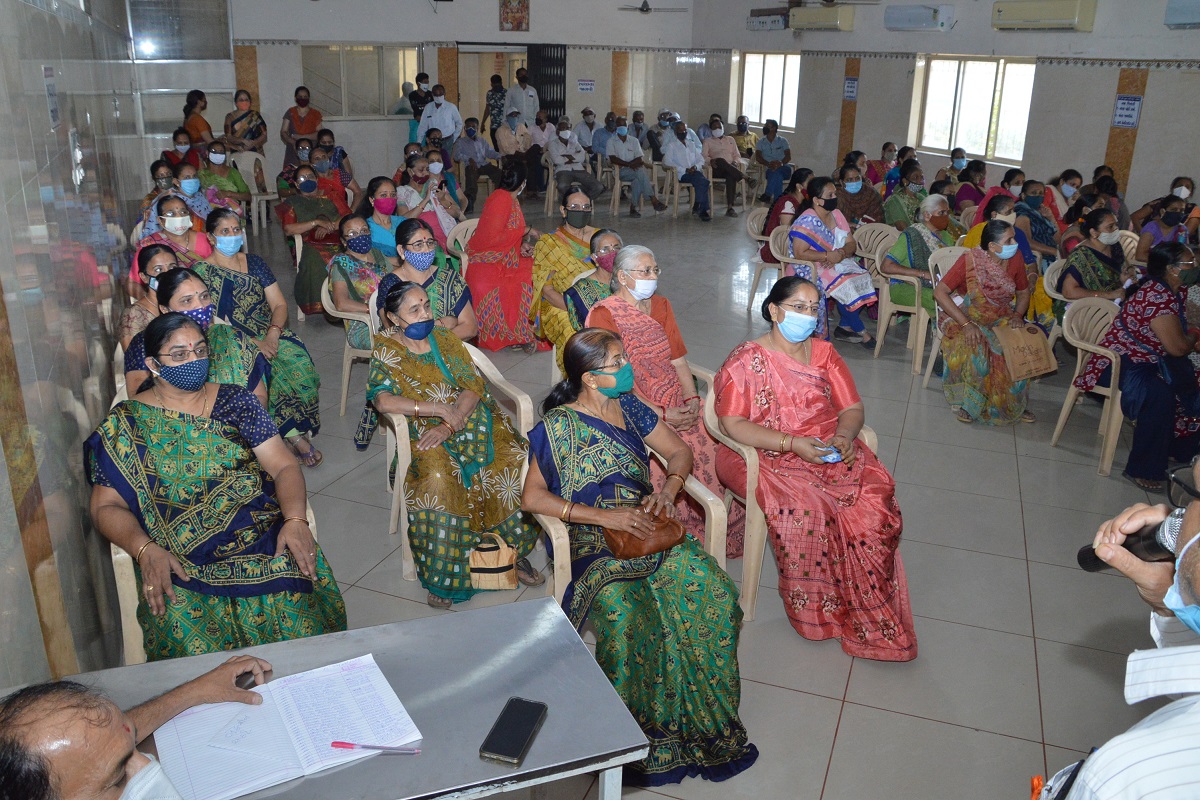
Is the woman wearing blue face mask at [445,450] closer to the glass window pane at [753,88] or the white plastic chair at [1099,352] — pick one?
the white plastic chair at [1099,352]

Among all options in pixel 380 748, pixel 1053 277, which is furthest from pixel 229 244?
pixel 1053 277

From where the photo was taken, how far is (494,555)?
3629mm

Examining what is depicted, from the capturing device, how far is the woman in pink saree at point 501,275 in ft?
21.7

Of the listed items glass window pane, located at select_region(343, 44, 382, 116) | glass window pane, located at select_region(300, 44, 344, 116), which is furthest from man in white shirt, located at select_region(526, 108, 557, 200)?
glass window pane, located at select_region(300, 44, 344, 116)

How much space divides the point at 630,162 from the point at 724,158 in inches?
53.3

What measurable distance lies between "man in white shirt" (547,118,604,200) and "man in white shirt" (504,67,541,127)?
1.02 m

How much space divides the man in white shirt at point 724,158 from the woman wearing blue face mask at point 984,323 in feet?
25.0

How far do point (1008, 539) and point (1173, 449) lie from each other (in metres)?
1.41

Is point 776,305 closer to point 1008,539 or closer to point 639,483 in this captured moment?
point 639,483

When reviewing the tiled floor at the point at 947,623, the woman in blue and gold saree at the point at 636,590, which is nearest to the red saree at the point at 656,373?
the tiled floor at the point at 947,623

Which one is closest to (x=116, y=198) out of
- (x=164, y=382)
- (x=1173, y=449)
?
(x=164, y=382)

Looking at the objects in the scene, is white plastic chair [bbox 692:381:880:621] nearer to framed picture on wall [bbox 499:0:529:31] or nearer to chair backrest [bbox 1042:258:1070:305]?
chair backrest [bbox 1042:258:1070:305]

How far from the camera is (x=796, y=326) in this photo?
3.52m

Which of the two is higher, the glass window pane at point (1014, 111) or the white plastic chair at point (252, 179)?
the glass window pane at point (1014, 111)
